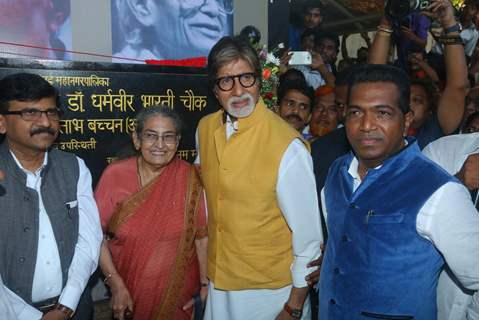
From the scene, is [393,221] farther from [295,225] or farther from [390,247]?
[295,225]

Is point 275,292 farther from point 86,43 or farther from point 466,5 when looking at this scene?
point 466,5

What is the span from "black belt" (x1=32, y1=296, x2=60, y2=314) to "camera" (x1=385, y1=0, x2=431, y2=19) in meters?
2.65

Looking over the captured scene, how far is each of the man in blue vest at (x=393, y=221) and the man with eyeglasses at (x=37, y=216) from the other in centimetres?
135

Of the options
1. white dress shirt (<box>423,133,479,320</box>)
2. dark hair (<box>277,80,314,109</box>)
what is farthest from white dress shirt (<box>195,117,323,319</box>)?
dark hair (<box>277,80,314,109</box>)

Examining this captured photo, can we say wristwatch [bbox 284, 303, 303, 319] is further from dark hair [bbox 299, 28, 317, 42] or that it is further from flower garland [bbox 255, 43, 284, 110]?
dark hair [bbox 299, 28, 317, 42]

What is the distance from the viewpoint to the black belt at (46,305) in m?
2.01

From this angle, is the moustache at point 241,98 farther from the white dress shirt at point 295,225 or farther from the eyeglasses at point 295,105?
the eyeglasses at point 295,105

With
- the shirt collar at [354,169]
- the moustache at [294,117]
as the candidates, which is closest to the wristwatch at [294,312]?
the shirt collar at [354,169]

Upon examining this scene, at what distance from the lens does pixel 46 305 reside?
A: 80.0 inches

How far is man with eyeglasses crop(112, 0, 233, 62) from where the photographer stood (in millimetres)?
5102

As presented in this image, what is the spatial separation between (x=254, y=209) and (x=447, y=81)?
142 centimetres

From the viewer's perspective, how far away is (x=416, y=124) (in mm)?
2832

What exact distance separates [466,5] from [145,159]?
215 inches

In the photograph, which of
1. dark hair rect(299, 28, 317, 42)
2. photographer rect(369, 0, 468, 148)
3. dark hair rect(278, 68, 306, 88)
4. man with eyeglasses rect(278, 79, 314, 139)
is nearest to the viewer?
photographer rect(369, 0, 468, 148)
